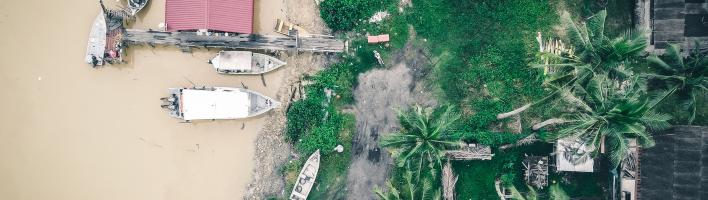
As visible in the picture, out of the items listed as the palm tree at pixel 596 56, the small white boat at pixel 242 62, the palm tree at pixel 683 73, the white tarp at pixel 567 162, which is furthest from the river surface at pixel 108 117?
the palm tree at pixel 683 73

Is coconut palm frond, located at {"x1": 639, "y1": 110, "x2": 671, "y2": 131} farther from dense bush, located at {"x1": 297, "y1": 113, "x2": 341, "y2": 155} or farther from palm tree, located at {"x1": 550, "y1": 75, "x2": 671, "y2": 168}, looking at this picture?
dense bush, located at {"x1": 297, "y1": 113, "x2": 341, "y2": 155}

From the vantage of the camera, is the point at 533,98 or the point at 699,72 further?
the point at 533,98

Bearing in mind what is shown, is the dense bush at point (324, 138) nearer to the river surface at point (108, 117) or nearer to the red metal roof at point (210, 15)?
the river surface at point (108, 117)

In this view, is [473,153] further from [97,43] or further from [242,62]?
[97,43]

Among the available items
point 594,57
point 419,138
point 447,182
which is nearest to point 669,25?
point 594,57

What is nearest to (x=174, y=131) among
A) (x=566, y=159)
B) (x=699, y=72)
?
(x=566, y=159)

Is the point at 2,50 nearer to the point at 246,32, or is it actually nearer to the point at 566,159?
the point at 246,32

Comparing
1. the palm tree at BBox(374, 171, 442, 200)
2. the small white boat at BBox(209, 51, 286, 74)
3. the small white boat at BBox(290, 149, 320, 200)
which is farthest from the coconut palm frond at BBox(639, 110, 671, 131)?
the small white boat at BBox(209, 51, 286, 74)
